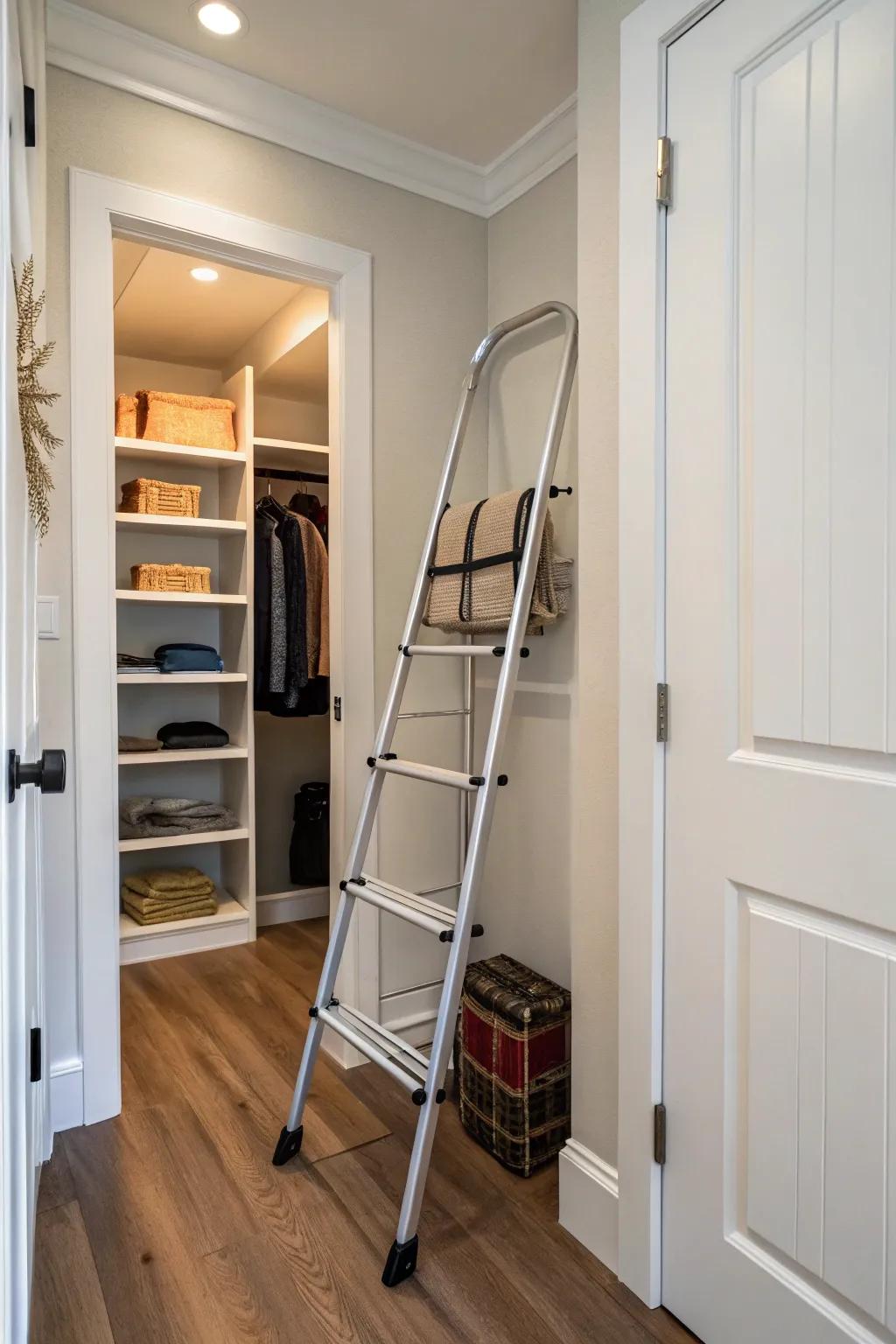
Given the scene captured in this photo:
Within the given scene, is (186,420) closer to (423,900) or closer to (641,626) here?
(423,900)

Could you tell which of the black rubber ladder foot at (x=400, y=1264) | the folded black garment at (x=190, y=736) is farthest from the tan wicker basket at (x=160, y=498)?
the black rubber ladder foot at (x=400, y=1264)

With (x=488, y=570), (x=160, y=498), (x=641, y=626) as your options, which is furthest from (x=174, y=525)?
(x=641, y=626)

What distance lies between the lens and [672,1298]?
4.76 feet

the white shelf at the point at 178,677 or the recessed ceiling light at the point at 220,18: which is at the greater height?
the recessed ceiling light at the point at 220,18

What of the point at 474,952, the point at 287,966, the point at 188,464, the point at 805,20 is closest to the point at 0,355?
the point at 805,20

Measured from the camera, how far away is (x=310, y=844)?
3.67 m

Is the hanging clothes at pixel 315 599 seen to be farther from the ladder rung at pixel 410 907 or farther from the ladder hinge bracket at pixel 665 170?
the ladder hinge bracket at pixel 665 170

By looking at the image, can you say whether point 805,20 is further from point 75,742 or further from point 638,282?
point 75,742

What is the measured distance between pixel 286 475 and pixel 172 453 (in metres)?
0.55

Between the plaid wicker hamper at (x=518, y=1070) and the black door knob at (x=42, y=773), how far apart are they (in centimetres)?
125

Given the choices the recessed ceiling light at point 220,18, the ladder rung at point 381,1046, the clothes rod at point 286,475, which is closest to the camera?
the ladder rung at point 381,1046

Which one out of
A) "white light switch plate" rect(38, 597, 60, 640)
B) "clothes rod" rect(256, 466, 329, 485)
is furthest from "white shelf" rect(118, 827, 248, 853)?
"clothes rod" rect(256, 466, 329, 485)

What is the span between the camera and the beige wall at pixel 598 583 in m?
1.58

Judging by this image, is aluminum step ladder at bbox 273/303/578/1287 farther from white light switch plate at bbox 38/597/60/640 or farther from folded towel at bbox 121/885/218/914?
folded towel at bbox 121/885/218/914
